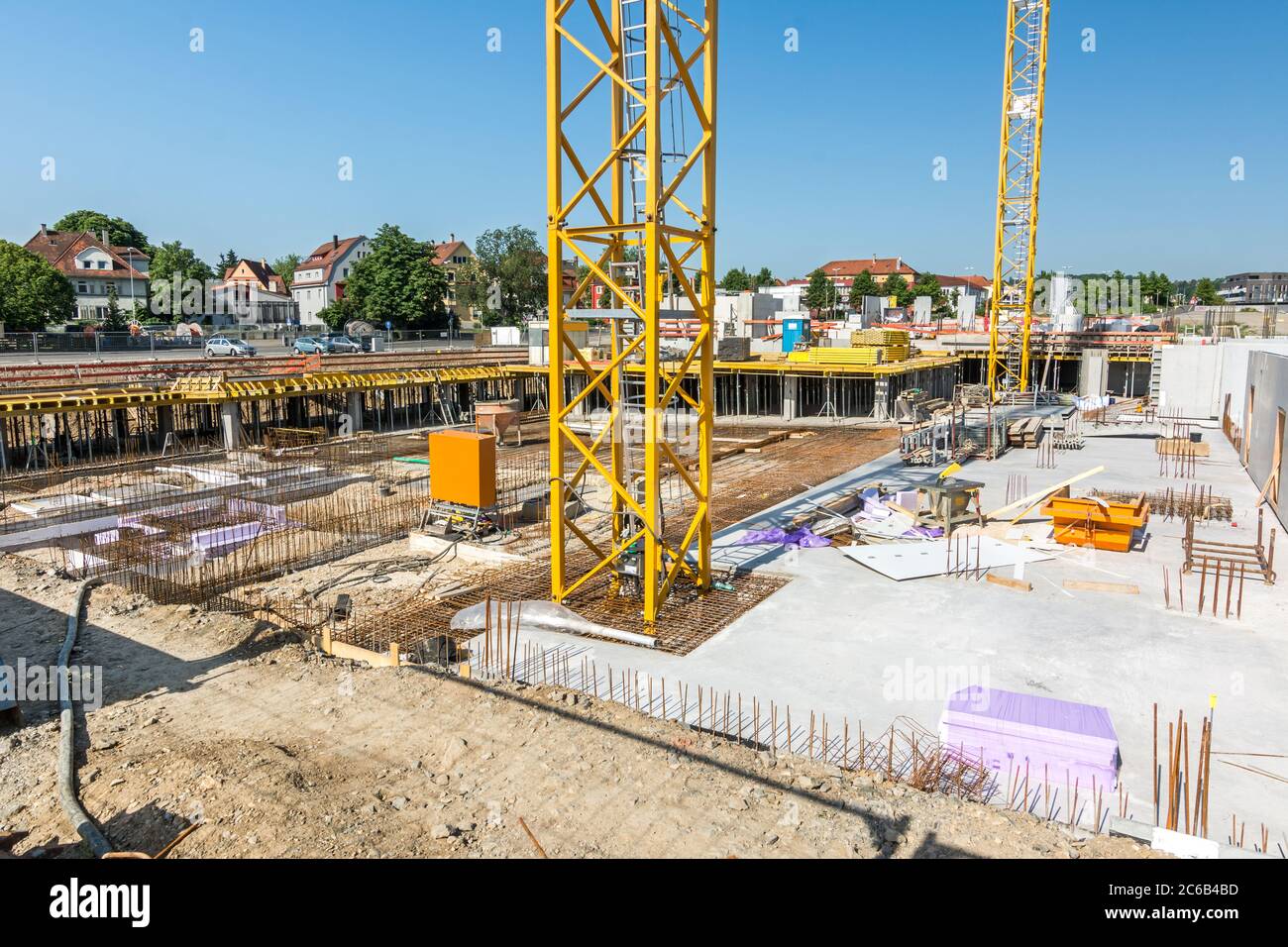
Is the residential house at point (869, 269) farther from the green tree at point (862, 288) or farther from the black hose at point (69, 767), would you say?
the black hose at point (69, 767)

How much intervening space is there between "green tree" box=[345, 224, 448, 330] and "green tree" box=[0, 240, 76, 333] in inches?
829

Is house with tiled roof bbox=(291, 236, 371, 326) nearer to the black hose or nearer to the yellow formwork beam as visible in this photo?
the yellow formwork beam

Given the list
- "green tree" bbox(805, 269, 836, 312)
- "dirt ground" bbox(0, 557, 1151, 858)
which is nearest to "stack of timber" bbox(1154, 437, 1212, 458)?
"dirt ground" bbox(0, 557, 1151, 858)

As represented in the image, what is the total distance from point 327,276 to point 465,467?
7644 cm

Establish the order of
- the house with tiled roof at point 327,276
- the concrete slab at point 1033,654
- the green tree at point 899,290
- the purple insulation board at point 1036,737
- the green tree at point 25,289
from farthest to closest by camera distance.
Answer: the green tree at point 899,290 < the house with tiled roof at point 327,276 < the green tree at point 25,289 < the concrete slab at point 1033,654 < the purple insulation board at point 1036,737

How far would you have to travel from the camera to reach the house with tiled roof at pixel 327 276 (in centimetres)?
8456

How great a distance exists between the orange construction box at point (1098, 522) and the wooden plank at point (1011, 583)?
9.08 ft

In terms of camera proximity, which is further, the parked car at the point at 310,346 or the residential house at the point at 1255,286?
the residential house at the point at 1255,286

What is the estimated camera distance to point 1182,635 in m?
11.2

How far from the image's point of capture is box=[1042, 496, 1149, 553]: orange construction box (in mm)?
15211

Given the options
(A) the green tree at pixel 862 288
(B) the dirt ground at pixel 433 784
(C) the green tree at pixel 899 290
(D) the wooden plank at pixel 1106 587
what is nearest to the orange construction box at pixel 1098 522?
(D) the wooden plank at pixel 1106 587

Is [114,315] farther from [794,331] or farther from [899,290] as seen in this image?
[899,290]

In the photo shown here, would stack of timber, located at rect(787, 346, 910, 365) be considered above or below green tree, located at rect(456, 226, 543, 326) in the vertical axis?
below

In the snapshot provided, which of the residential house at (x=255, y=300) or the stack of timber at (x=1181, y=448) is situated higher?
the residential house at (x=255, y=300)
